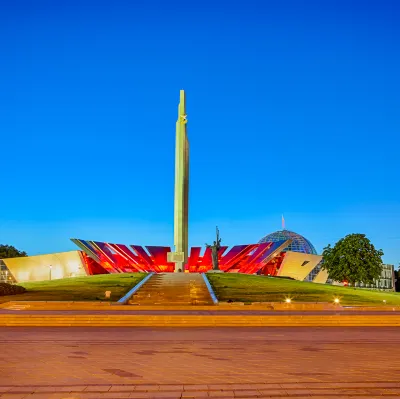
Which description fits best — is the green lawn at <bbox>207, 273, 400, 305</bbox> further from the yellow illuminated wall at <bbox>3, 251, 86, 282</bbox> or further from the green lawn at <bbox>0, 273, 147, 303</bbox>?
the yellow illuminated wall at <bbox>3, 251, 86, 282</bbox>

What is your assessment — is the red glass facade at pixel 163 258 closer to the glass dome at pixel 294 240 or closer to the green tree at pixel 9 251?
the glass dome at pixel 294 240

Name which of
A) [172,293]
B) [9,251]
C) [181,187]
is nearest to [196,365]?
[172,293]

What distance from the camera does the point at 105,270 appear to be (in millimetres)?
59344

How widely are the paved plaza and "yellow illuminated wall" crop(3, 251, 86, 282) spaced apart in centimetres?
4835

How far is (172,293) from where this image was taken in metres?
27.5

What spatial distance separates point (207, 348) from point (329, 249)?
3708 centimetres

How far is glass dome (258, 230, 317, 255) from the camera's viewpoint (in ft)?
256

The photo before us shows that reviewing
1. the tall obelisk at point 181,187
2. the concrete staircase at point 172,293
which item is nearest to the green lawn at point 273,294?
the concrete staircase at point 172,293

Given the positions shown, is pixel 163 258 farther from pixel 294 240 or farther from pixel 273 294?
pixel 273 294

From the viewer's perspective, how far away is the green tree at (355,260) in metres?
41.9

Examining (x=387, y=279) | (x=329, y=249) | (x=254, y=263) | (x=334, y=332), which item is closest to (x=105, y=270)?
(x=254, y=263)

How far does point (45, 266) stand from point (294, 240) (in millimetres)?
40716

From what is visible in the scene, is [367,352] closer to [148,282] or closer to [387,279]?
[148,282]

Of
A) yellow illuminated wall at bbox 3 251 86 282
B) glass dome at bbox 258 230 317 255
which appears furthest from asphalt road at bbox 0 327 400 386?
glass dome at bbox 258 230 317 255
